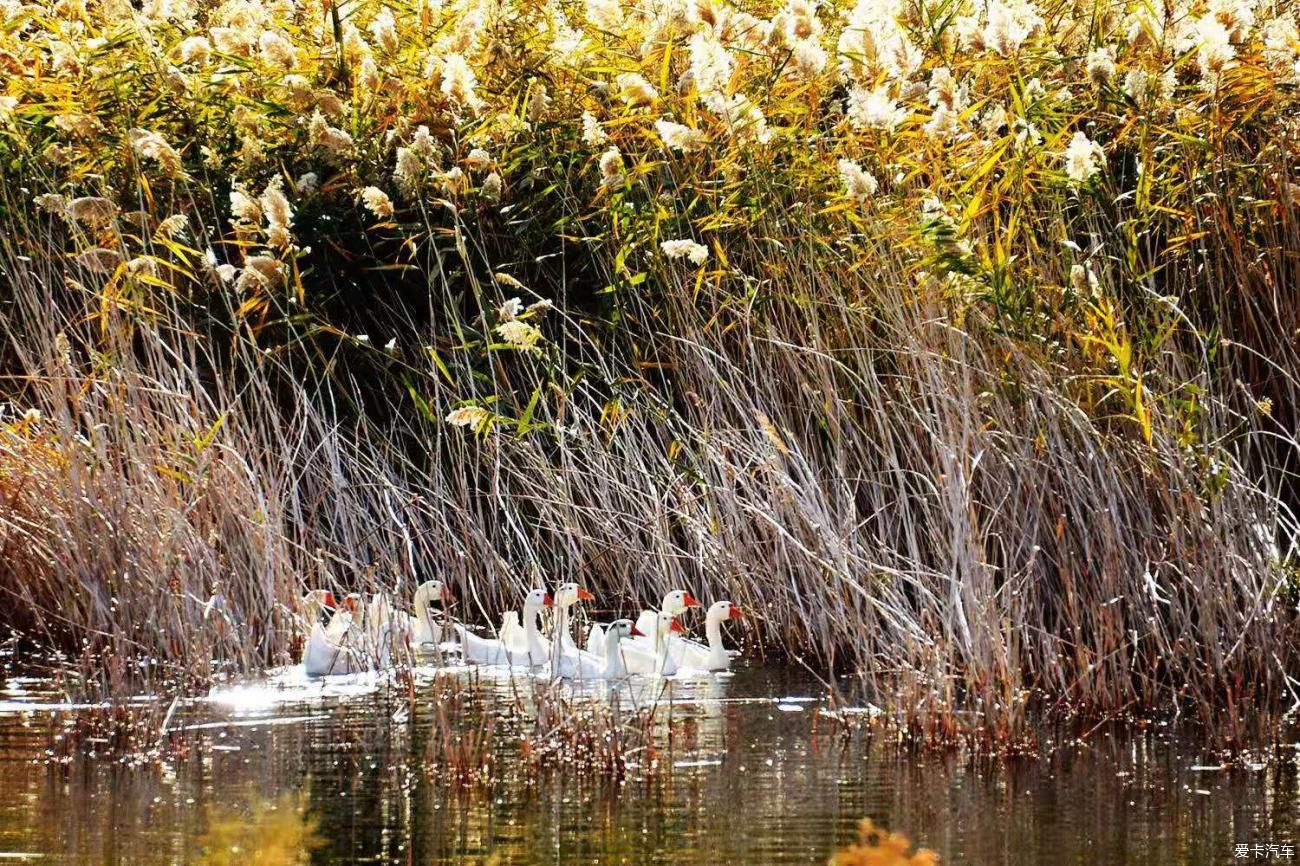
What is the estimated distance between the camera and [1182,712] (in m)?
6.23

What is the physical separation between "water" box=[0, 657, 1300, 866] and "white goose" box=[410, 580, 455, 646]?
0.72m

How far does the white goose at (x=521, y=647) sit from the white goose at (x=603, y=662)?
5.7 inches

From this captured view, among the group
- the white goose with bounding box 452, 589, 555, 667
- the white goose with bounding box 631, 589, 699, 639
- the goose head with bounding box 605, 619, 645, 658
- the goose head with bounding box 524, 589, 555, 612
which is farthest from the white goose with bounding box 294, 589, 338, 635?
the white goose with bounding box 631, 589, 699, 639

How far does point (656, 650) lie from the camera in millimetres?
7238

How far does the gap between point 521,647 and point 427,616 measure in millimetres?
498

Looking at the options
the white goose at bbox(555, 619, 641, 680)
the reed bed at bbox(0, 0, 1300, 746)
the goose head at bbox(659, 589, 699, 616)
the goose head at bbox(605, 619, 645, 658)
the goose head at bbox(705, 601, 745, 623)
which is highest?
the reed bed at bbox(0, 0, 1300, 746)

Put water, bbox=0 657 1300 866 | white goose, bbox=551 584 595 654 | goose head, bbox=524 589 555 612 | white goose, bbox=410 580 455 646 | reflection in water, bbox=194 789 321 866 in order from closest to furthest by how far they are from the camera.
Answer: reflection in water, bbox=194 789 321 866 < water, bbox=0 657 1300 866 < white goose, bbox=551 584 595 654 < goose head, bbox=524 589 555 612 < white goose, bbox=410 580 455 646

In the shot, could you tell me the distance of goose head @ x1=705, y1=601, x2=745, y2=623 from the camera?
24.4 ft

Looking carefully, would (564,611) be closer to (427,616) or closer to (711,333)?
(427,616)

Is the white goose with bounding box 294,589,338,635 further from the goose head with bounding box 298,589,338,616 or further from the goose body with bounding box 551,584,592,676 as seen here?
the goose body with bounding box 551,584,592,676

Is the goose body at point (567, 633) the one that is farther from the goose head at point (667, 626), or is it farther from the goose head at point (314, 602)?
the goose head at point (314, 602)

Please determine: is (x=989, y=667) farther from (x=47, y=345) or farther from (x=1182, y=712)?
(x=47, y=345)

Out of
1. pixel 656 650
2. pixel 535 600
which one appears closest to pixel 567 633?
pixel 535 600

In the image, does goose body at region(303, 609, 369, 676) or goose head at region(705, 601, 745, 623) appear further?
goose head at region(705, 601, 745, 623)
